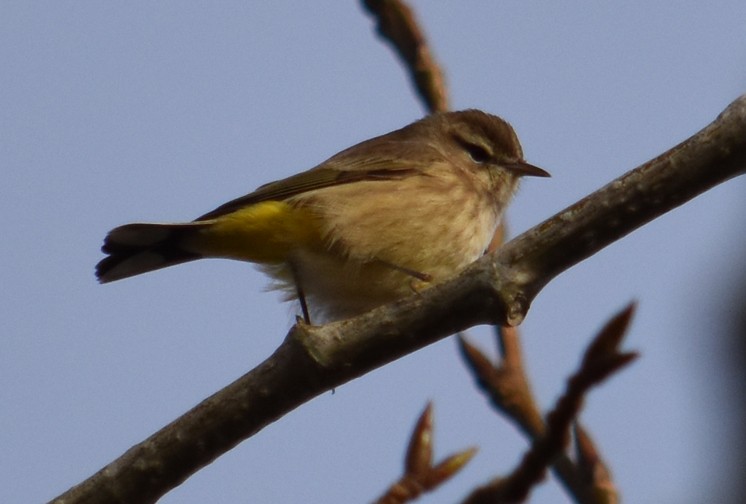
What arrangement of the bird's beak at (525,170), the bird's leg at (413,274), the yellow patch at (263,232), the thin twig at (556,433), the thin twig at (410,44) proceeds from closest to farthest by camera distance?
the thin twig at (556,433), the thin twig at (410,44), the yellow patch at (263,232), the bird's leg at (413,274), the bird's beak at (525,170)

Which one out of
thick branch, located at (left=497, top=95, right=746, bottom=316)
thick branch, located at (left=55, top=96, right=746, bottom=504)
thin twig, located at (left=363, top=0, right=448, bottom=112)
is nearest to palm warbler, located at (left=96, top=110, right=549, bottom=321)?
thin twig, located at (left=363, top=0, right=448, bottom=112)

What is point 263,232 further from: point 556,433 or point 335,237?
point 556,433

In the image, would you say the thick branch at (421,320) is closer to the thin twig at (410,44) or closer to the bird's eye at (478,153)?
the thin twig at (410,44)

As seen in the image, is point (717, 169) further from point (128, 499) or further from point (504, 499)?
point (128, 499)

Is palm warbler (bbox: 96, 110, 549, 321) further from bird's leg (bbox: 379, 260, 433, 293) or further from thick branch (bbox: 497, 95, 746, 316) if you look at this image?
thick branch (bbox: 497, 95, 746, 316)

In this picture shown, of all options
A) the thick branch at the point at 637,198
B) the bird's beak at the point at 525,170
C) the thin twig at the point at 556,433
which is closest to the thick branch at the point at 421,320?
the thick branch at the point at 637,198

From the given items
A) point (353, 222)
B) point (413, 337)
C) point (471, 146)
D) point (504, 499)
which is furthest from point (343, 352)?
point (471, 146)

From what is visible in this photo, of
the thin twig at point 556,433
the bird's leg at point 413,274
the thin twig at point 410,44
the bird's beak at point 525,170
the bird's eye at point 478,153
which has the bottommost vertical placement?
the thin twig at point 556,433
